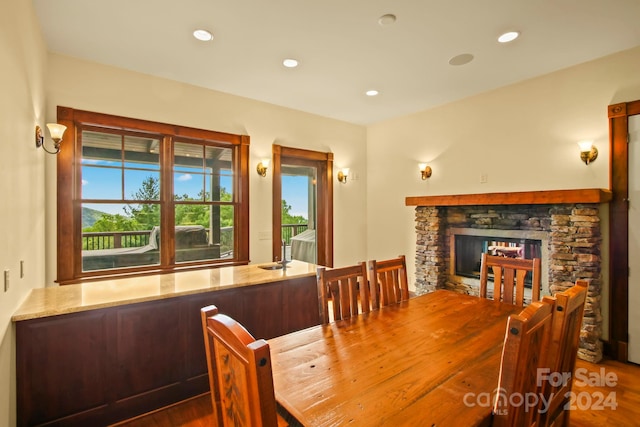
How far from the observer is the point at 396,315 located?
1995 mm

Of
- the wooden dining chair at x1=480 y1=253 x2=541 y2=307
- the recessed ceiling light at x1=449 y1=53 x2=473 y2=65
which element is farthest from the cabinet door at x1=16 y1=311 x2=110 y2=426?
the recessed ceiling light at x1=449 y1=53 x2=473 y2=65

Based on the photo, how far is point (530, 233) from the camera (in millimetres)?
3559

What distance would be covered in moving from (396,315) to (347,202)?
3.43 meters

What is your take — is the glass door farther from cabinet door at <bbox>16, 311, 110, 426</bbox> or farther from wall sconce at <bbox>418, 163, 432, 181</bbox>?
cabinet door at <bbox>16, 311, 110, 426</bbox>

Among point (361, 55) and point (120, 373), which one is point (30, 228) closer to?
point (120, 373)

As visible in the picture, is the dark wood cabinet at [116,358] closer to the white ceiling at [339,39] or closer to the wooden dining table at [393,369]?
the wooden dining table at [393,369]

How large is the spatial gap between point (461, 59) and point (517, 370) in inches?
120

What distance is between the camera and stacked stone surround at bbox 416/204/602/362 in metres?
2.96

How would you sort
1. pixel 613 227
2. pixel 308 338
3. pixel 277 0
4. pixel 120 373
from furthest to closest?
pixel 613 227 < pixel 277 0 < pixel 120 373 < pixel 308 338

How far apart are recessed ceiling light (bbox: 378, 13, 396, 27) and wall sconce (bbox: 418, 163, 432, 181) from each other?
8.04 ft

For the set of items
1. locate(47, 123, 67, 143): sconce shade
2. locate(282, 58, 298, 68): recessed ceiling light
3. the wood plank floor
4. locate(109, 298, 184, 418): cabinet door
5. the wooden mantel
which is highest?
locate(282, 58, 298, 68): recessed ceiling light

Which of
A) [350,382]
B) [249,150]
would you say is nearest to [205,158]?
[249,150]

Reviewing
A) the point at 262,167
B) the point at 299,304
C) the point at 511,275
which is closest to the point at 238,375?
the point at 299,304

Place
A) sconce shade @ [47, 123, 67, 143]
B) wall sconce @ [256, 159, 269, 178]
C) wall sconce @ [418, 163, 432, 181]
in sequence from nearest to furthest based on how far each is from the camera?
sconce shade @ [47, 123, 67, 143]
wall sconce @ [256, 159, 269, 178]
wall sconce @ [418, 163, 432, 181]
